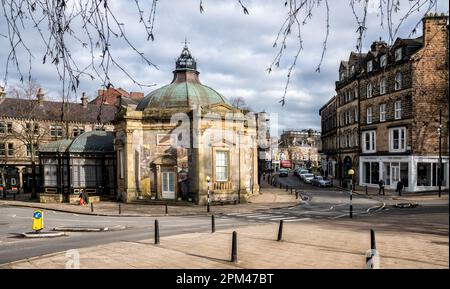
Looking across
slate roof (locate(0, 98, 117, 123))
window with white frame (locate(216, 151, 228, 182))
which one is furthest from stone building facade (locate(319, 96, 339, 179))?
slate roof (locate(0, 98, 117, 123))

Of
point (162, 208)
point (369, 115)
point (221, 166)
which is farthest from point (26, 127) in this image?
point (369, 115)

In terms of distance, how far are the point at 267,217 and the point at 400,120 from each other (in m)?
24.2

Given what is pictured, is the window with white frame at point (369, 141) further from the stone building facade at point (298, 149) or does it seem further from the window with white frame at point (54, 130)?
the stone building facade at point (298, 149)

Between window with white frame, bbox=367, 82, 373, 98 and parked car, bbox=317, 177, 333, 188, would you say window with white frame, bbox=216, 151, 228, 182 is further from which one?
window with white frame, bbox=367, 82, 373, 98

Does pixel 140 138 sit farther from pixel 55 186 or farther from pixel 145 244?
pixel 145 244

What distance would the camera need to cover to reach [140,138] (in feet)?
103

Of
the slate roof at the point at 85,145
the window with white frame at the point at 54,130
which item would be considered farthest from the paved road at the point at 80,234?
the window with white frame at the point at 54,130

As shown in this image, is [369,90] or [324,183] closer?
[369,90]

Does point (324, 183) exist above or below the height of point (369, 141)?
below

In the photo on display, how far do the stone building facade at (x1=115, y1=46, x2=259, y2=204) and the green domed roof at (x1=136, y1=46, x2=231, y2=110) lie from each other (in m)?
0.38

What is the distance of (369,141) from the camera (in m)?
45.0

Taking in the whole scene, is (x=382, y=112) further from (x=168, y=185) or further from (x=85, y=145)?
(x=85, y=145)

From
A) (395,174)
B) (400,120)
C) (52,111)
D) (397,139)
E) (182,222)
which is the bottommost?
(182,222)
